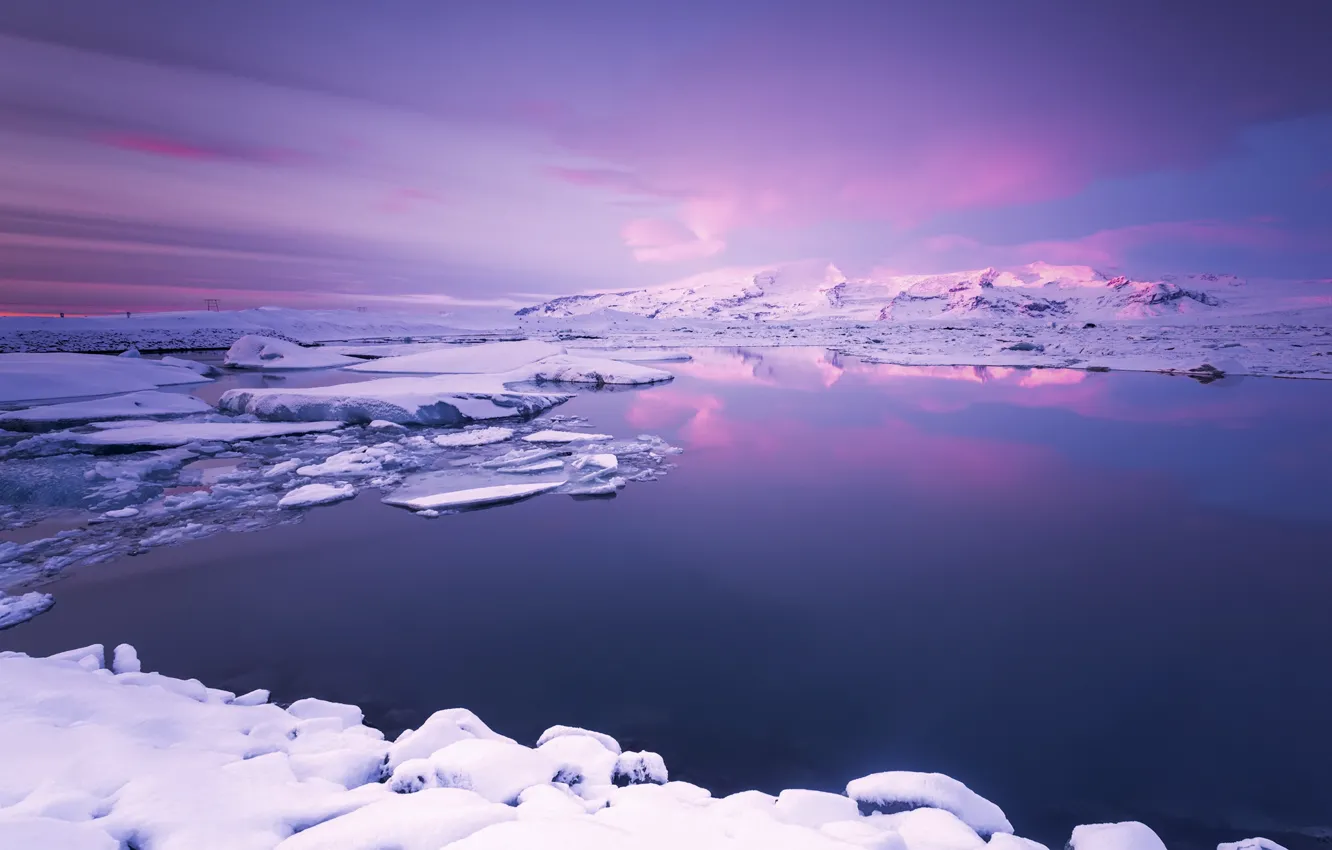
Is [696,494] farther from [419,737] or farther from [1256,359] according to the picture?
[1256,359]

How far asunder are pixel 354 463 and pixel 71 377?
12866mm

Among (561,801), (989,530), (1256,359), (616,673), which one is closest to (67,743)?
(561,801)

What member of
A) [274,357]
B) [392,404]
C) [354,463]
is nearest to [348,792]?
[354,463]

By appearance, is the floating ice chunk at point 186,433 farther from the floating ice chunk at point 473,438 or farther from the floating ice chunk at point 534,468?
the floating ice chunk at point 534,468

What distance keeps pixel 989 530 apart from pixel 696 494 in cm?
334

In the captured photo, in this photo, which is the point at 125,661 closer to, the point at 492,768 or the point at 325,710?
the point at 325,710

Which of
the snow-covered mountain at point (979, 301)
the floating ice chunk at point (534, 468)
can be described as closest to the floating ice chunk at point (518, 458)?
→ the floating ice chunk at point (534, 468)

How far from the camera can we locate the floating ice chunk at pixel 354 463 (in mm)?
7684

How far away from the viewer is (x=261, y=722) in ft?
9.30

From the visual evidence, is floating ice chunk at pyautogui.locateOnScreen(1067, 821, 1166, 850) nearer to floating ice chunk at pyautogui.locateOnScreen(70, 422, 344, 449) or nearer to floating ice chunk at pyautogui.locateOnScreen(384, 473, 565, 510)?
floating ice chunk at pyautogui.locateOnScreen(384, 473, 565, 510)

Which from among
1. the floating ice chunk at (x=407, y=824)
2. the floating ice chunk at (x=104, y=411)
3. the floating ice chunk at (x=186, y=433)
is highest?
the floating ice chunk at (x=104, y=411)

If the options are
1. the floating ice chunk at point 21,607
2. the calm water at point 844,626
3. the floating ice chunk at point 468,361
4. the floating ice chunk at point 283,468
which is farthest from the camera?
the floating ice chunk at point 468,361

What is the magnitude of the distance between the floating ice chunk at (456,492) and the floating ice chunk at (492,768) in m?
4.28

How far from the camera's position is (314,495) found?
→ 669 centimetres
